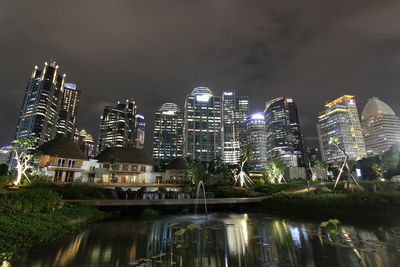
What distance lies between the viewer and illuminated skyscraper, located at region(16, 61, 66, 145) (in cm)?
15825

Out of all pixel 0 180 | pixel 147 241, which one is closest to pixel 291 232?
pixel 147 241

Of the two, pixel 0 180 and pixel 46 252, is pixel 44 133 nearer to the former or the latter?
pixel 0 180

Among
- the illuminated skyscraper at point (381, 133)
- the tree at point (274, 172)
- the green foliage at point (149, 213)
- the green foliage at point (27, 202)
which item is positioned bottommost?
A: the green foliage at point (149, 213)

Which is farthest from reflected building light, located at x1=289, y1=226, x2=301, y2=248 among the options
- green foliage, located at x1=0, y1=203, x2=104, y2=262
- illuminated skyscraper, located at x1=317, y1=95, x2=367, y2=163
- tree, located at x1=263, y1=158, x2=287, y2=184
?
illuminated skyscraper, located at x1=317, y1=95, x2=367, y2=163

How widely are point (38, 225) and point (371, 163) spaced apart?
2859 inches

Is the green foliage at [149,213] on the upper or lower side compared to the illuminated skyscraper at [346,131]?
lower

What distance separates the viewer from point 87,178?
48125mm

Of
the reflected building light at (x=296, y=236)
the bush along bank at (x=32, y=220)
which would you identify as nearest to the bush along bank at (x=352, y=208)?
the reflected building light at (x=296, y=236)

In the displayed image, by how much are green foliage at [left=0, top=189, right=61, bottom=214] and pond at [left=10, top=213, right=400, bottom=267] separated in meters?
4.14

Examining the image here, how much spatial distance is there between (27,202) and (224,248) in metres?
15.0

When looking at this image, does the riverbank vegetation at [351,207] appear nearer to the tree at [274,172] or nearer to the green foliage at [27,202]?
the green foliage at [27,202]

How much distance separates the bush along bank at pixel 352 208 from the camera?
62.6ft

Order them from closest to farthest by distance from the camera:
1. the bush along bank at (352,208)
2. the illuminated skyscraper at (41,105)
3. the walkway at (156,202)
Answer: the bush along bank at (352,208)
the walkway at (156,202)
the illuminated skyscraper at (41,105)

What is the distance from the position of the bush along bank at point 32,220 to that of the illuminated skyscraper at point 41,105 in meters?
179
